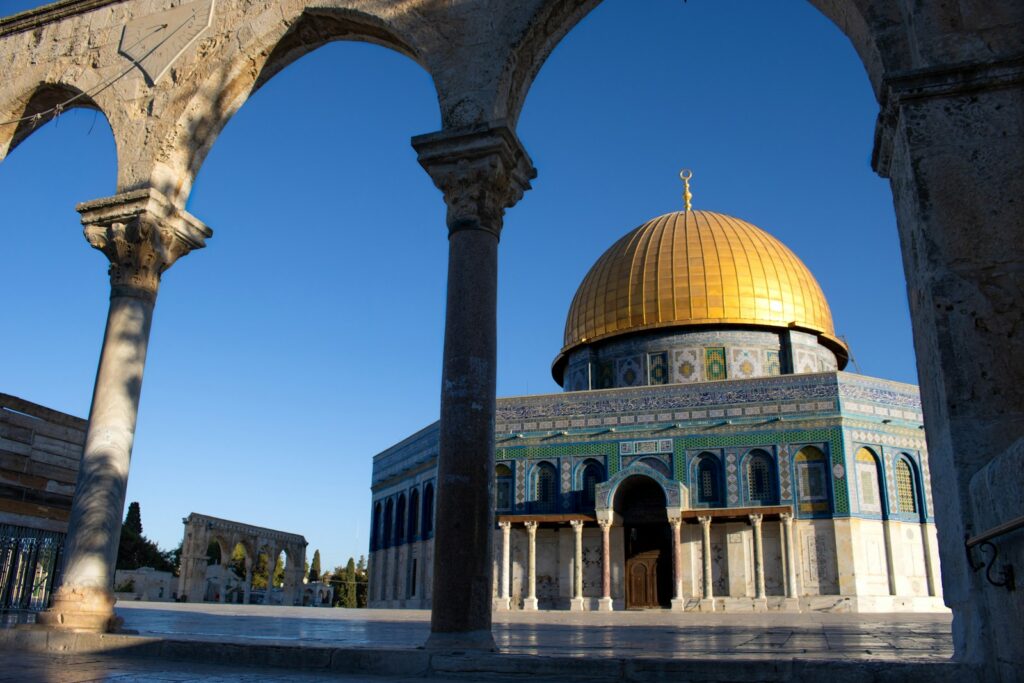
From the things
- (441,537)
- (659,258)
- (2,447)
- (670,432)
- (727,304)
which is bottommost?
(441,537)

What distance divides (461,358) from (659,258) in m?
20.6

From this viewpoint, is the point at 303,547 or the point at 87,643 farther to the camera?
the point at 303,547

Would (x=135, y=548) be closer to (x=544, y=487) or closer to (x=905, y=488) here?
(x=544, y=487)

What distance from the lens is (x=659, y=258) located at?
2527 cm

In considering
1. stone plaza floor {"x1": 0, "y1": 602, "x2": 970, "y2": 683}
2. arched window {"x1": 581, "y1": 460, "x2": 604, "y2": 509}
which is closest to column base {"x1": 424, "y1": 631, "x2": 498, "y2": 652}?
stone plaza floor {"x1": 0, "y1": 602, "x2": 970, "y2": 683}

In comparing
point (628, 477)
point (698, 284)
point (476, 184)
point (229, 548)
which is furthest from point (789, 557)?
point (229, 548)

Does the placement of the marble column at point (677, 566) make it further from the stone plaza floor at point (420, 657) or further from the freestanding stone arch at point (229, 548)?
the freestanding stone arch at point (229, 548)

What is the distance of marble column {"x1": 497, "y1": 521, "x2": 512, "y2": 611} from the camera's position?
20719 millimetres

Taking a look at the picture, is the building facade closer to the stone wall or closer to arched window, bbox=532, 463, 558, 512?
arched window, bbox=532, 463, 558, 512

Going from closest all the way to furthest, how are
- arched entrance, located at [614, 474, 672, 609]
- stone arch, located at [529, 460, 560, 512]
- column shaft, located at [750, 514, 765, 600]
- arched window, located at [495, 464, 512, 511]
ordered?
column shaft, located at [750, 514, 765, 600], arched entrance, located at [614, 474, 672, 609], stone arch, located at [529, 460, 560, 512], arched window, located at [495, 464, 512, 511]

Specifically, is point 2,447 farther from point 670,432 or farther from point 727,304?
point 727,304

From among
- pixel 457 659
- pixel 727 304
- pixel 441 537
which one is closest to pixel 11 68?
pixel 441 537

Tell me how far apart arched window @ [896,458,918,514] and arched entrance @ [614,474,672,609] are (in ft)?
17.3

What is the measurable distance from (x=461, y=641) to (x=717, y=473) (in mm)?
16798
